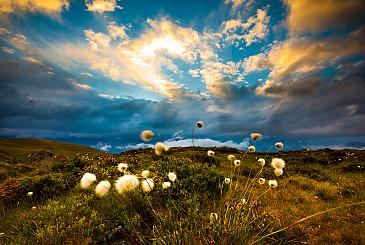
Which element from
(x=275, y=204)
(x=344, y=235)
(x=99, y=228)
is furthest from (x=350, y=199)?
(x=99, y=228)

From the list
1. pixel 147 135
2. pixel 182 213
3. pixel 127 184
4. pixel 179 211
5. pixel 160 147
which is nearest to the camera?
pixel 147 135

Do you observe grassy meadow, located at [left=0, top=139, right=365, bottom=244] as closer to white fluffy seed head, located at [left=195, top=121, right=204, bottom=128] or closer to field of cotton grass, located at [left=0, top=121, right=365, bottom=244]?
field of cotton grass, located at [left=0, top=121, right=365, bottom=244]

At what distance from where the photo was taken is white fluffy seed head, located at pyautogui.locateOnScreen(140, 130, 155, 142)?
3477 mm

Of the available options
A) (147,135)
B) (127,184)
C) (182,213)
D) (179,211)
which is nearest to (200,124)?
(147,135)

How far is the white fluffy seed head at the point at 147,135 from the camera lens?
3477 millimetres

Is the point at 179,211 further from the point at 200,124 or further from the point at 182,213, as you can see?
the point at 200,124

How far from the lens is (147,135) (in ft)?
11.5

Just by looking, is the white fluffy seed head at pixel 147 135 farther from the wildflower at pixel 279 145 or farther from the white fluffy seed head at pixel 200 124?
the wildflower at pixel 279 145

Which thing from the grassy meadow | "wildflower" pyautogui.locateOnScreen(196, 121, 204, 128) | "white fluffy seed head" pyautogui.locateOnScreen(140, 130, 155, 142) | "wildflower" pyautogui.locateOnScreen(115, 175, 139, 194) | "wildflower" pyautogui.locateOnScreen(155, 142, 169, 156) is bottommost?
the grassy meadow

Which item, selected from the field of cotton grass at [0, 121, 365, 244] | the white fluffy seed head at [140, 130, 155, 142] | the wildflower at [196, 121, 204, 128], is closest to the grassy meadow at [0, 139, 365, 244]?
the field of cotton grass at [0, 121, 365, 244]

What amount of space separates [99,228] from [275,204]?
5.13m

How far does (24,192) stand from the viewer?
9.05 meters

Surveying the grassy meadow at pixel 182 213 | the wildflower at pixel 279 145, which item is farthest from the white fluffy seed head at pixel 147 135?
the wildflower at pixel 279 145

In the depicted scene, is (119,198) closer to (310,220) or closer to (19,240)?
(19,240)
